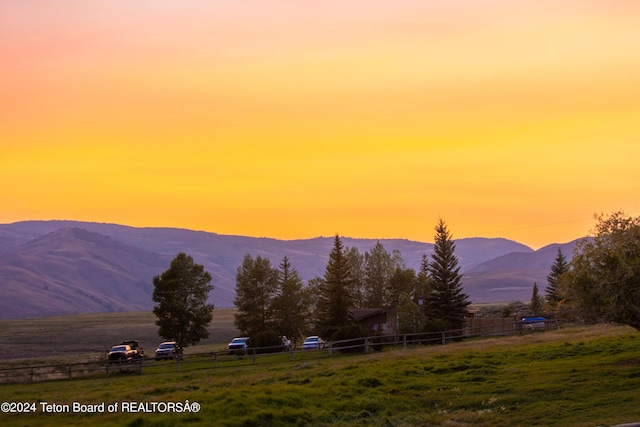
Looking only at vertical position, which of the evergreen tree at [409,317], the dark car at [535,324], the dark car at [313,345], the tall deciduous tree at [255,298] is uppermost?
the tall deciduous tree at [255,298]

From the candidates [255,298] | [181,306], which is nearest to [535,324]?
[255,298]

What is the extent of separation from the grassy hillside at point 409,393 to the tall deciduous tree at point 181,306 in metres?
35.7

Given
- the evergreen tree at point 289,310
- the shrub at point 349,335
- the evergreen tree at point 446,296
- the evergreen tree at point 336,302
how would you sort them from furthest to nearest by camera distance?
1. the evergreen tree at point 289,310
2. the evergreen tree at point 446,296
3. the evergreen tree at point 336,302
4. the shrub at point 349,335

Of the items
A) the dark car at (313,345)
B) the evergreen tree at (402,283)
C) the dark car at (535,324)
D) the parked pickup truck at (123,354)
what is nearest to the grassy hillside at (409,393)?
the parked pickup truck at (123,354)

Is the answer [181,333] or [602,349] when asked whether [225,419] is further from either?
[181,333]

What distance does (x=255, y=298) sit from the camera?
86625mm

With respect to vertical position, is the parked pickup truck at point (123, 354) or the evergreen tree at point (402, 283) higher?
the evergreen tree at point (402, 283)

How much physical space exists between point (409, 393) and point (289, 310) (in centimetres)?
5718

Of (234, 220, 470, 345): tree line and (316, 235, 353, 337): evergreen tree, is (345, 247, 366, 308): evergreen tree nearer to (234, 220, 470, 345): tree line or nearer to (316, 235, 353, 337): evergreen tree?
(234, 220, 470, 345): tree line

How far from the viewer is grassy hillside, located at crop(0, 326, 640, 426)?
77.9 feet

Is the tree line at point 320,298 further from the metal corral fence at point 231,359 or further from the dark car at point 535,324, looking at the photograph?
the metal corral fence at point 231,359

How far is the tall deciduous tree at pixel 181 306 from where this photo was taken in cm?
7894

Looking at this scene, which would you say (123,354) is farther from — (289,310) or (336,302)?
(289,310)

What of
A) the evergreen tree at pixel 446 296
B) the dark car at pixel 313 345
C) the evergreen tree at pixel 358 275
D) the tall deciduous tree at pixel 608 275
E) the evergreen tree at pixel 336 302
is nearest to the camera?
the tall deciduous tree at pixel 608 275
